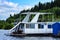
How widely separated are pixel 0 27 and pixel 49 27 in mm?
93249

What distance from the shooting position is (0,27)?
530ft

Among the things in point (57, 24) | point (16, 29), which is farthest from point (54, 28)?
point (16, 29)

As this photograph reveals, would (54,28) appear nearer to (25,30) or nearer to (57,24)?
(57,24)

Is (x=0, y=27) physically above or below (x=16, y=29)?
below

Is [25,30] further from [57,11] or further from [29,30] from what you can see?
[57,11]

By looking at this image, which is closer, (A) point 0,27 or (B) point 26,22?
(B) point 26,22

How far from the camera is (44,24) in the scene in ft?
233

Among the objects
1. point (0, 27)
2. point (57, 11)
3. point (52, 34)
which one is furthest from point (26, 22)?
point (0, 27)

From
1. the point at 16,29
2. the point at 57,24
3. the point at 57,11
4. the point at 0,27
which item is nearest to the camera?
the point at 57,24

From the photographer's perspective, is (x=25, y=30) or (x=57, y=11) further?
(x=57, y=11)

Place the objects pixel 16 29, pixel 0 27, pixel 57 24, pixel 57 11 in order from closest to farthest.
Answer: pixel 57 24 < pixel 16 29 < pixel 57 11 < pixel 0 27

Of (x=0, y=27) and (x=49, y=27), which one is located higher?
(x=49, y=27)

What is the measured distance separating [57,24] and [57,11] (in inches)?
2605

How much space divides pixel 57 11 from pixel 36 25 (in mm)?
62806
